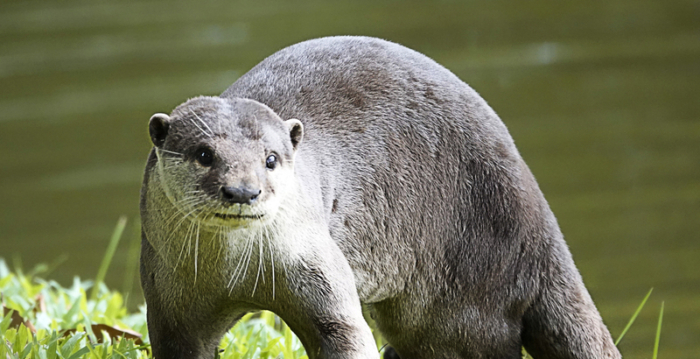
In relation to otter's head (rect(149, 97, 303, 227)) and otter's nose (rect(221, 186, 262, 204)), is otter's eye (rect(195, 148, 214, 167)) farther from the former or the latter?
otter's nose (rect(221, 186, 262, 204))

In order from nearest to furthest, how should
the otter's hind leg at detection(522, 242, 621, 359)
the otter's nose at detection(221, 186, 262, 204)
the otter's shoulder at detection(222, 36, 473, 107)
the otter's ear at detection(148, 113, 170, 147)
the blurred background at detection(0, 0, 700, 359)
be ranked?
1. the otter's nose at detection(221, 186, 262, 204)
2. the otter's ear at detection(148, 113, 170, 147)
3. the otter's shoulder at detection(222, 36, 473, 107)
4. the otter's hind leg at detection(522, 242, 621, 359)
5. the blurred background at detection(0, 0, 700, 359)

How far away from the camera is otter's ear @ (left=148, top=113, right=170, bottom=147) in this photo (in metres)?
3.29

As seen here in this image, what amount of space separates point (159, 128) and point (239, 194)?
1.49 feet

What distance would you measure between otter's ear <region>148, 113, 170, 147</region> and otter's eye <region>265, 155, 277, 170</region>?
0.34 meters

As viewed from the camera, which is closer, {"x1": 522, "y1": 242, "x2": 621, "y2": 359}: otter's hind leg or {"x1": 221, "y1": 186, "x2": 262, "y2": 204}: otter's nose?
{"x1": 221, "y1": 186, "x2": 262, "y2": 204}: otter's nose

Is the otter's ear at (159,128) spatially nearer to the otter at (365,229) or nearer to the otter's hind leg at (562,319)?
the otter at (365,229)

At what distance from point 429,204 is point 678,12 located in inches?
353

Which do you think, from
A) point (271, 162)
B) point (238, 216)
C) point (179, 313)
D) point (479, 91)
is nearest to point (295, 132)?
point (271, 162)

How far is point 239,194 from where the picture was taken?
119 inches

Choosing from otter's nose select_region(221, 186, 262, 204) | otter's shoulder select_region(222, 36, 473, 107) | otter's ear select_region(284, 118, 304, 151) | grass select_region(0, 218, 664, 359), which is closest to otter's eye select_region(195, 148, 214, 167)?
otter's nose select_region(221, 186, 262, 204)

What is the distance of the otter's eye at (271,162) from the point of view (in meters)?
3.22

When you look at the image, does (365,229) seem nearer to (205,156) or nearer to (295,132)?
(295,132)

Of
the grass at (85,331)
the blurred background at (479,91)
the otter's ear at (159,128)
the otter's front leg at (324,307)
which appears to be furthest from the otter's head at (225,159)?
the blurred background at (479,91)

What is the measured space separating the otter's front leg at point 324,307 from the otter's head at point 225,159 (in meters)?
0.26
